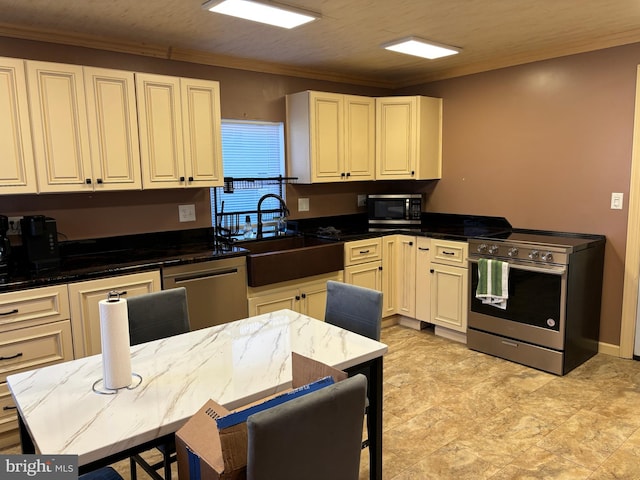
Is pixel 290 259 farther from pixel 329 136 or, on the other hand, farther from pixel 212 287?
pixel 329 136

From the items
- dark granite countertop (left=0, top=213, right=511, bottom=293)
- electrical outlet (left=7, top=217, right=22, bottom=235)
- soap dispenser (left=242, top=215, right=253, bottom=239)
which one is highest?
electrical outlet (left=7, top=217, right=22, bottom=235)

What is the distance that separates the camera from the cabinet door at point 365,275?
162 inches

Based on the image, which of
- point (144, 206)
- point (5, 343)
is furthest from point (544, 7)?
point (5, 343)

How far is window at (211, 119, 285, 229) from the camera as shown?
4.02 m

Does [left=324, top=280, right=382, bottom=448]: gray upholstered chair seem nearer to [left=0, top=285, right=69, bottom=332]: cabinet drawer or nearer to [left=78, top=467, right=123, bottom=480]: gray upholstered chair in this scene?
[left=78, top=467, right=123, bottom=480]: gray upholstered chair

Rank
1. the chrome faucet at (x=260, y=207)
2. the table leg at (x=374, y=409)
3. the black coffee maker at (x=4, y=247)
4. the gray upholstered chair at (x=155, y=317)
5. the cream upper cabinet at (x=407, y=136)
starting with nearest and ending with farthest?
the table leg at (x=374, y=409), the gray upholstered chair at (x=155, y=317), the black coffee maker at (x=4, y=247), the chrome faucet at (x=260, y=207), the cream upper cabinet at (x=407, y=136)

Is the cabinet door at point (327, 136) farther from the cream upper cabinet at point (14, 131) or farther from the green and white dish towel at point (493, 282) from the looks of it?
the cream upper cabinet at point (14, 131)

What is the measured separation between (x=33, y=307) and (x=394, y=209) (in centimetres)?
319

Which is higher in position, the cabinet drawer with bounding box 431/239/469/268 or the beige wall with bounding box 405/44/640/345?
the beige wall with bounding box 405/44/640/345

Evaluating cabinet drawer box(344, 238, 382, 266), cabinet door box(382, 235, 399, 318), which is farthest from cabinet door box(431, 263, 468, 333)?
cabinet drawer box(344, 238, 382, 266)

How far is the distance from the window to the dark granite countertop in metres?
0.34

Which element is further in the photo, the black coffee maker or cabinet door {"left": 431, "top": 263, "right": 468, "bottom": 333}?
cabinet door {"left": 431, "top": 263, "right": 468, "bottom": 333}

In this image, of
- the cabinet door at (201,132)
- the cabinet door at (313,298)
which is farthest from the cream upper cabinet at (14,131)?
the cabinet door at (313,298)

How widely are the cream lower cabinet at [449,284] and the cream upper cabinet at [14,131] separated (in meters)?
3.07
